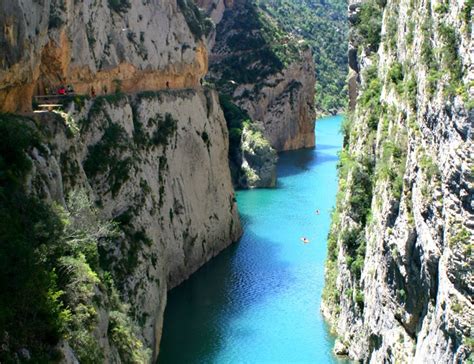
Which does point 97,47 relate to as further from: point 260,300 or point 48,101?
point 260,300

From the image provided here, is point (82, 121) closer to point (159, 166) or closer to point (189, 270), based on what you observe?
point (159, 166)

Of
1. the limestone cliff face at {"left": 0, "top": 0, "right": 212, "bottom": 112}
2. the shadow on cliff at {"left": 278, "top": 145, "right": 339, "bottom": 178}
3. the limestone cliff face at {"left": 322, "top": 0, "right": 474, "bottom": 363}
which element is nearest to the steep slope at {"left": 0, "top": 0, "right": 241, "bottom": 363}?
the limestone cliff face at {"left": 0, "top": 0, "right": 212, "bottom": 112}

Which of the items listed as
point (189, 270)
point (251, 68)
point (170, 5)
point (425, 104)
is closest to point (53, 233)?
point (425, 104)

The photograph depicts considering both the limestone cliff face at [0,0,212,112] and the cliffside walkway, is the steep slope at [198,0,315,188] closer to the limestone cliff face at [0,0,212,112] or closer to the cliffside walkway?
the limestone cliff face at [0,0,212,112]

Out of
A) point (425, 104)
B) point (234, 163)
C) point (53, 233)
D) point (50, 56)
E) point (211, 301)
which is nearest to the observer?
point (53, 233)

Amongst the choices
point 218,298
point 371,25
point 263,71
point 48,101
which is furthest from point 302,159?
point 48,101

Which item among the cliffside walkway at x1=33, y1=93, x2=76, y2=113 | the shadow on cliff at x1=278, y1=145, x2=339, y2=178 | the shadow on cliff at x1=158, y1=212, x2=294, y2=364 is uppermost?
the cliffside walkway at x1=33, y1=93, x2=76, y2=113

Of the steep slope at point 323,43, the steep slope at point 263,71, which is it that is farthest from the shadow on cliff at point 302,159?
the steep slope at point 323,43
